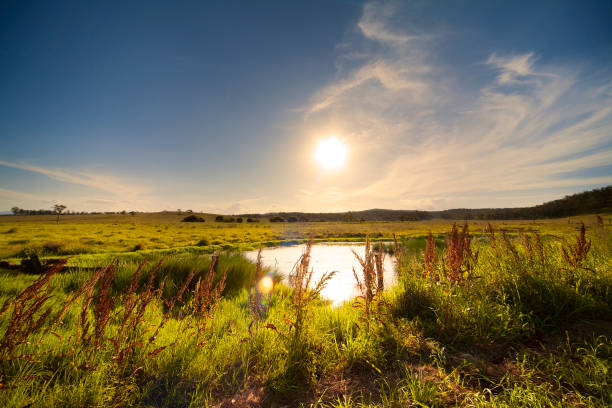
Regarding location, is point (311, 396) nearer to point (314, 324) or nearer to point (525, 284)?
point (314, 324)

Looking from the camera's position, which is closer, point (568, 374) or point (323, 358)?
point (568, 374)

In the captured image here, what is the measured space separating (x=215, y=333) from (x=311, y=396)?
2.01 m

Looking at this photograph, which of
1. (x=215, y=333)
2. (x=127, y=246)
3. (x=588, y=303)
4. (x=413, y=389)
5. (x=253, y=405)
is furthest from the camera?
(x=127, y=246)

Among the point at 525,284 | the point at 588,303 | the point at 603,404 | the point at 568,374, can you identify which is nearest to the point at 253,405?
the point at 603,404

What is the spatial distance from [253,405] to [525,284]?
4746 millimetres

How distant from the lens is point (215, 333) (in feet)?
13.2

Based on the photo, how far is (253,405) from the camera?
2.64m

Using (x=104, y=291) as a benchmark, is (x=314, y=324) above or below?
below

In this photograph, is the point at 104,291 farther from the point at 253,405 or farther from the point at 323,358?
the point at 323,358

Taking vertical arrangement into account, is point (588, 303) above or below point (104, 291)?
below

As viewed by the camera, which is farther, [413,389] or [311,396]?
[311,396]

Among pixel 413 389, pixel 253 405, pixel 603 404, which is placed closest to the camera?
pixel 603 404

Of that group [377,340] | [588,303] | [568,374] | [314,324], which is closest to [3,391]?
[314,324]

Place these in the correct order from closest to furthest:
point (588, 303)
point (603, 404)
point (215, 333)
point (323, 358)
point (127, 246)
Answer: point (603, 404) → point (323, 358) → point (588, 303) → point (215, 333) → point (127, 246)
